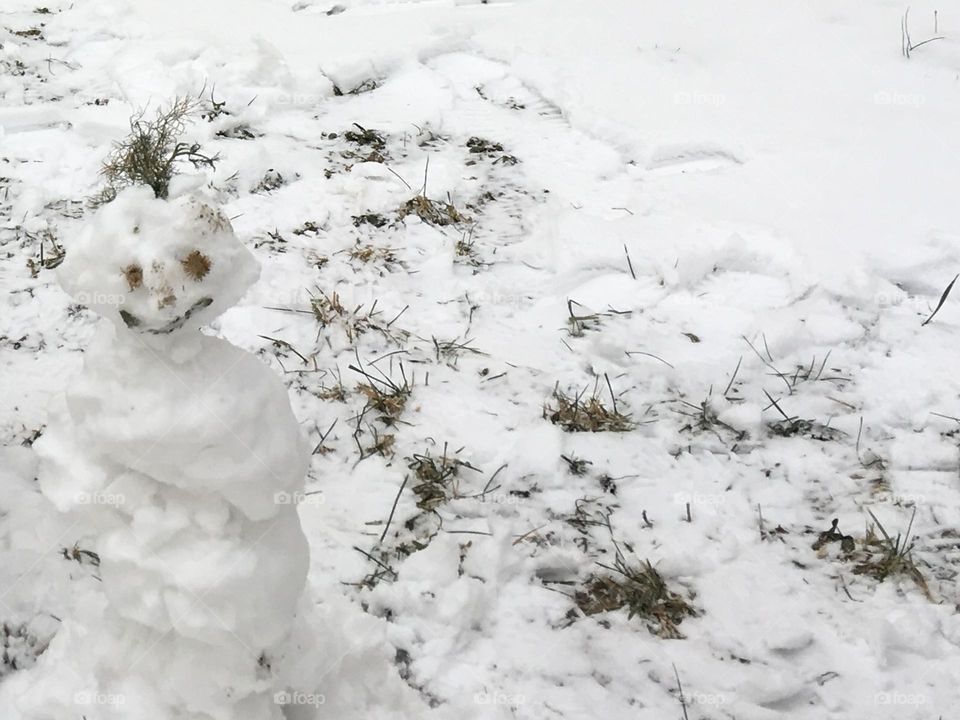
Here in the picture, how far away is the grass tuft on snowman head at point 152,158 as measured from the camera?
318 cm

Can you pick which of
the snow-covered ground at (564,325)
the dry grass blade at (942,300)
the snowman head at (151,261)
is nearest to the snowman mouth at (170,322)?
the snowman head at (151,261)

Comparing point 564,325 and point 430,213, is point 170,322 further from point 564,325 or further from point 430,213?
point 430,213

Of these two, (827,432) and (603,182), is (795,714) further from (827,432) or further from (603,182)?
(603,182)


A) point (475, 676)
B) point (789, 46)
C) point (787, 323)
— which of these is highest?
point (789, 46)

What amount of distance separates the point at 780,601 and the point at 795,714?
305 millimetres

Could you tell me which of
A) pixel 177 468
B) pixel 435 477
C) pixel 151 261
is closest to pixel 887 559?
pixel 435 477

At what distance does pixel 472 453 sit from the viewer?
8.50 feet

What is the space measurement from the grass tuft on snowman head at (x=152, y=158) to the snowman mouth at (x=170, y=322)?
Result: 1570mm

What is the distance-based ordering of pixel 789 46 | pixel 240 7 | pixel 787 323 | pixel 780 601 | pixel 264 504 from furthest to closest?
pixel 240 7 → pixel 789 46 → pixel 787 323 → pixel 780 601 → pixel 264 504

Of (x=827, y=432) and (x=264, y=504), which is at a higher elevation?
(x=264, y=504)

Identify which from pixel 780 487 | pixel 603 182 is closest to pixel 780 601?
pixel 780 487

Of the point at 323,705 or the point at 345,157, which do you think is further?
the point at 345,157

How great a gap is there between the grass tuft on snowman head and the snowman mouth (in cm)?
157

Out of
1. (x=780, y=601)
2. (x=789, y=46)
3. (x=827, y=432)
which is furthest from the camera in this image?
(x=789, y=46)
